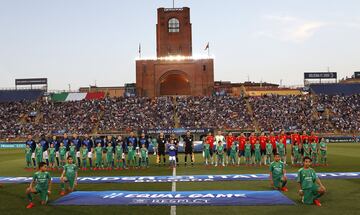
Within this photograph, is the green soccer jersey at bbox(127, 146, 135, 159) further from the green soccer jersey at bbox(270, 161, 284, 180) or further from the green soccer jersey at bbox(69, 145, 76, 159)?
the green soccer jersey at bbox(270, 161, 284, 180)

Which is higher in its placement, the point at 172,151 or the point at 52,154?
the point at 172,151

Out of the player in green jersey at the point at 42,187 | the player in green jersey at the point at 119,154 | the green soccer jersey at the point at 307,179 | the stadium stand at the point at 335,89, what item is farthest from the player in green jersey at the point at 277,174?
the stadium stand at the point at 335,89

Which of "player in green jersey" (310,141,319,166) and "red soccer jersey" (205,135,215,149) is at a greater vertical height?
"red soccer jersey" (205,135,215,149)

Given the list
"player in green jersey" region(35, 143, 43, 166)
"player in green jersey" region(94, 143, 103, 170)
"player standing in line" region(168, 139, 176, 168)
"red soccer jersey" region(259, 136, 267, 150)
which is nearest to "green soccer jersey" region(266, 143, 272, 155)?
"red soccer jersey" region(259, 136, 267, 150)

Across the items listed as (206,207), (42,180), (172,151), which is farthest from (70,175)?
(172,151)

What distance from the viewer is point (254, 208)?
10.8m

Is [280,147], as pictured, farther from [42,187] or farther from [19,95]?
[19,95]

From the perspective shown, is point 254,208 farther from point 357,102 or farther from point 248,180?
point 357,102

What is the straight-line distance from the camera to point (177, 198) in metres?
12.3

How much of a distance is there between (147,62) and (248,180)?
2152 inches

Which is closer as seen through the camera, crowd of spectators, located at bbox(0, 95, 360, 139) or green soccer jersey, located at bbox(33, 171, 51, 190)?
green soccer jersey, located at bbox(33, 171, 51, 190)

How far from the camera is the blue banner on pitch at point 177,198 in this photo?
456 inches

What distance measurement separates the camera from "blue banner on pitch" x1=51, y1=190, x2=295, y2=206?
11.6m

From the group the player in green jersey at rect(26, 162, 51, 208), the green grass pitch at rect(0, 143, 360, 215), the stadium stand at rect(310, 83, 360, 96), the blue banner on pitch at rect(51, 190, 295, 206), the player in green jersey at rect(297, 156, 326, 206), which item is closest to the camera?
the green grass pitch at rect(0, 143, 360, 215)
